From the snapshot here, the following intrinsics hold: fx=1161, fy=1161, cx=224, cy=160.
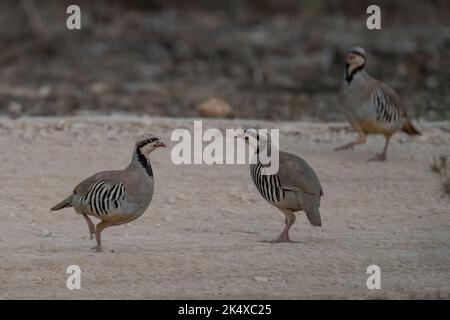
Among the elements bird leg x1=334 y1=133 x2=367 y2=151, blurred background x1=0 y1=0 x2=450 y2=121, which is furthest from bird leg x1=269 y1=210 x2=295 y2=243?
blurred background x1=0 y1=0 x2=450 y2=121

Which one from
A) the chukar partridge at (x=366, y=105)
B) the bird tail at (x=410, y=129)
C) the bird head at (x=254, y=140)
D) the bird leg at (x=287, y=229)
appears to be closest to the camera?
the bird leg at (x=287, y=229)

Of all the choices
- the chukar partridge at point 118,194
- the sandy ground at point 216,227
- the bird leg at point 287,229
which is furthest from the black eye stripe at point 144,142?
the bird leg at point 287,229

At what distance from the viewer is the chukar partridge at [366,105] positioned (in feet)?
38.4

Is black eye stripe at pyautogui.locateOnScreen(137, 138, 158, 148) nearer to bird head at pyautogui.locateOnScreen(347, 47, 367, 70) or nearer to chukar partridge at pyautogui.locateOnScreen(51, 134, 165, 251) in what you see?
chukar partridge at pyautogui.locateOnScreen(51, 134, 165, 251)

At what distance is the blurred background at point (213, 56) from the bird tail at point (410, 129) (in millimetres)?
2162

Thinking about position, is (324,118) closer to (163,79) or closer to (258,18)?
(163,79)

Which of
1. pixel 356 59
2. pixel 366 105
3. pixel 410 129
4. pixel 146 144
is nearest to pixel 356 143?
pixel 366 105

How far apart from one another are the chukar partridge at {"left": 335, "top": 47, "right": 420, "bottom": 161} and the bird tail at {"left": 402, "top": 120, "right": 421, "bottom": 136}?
0.15 metres

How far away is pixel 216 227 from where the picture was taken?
29.9 ft

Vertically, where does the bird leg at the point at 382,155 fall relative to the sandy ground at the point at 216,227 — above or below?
above

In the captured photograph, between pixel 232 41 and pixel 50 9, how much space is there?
15.0 feet

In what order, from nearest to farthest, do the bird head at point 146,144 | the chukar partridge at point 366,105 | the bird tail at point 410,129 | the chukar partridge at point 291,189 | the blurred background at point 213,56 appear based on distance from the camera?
the bird head at point 146,144, the chukar partridge at point 291,189, the chukar partridge at point 366,105, the bird tail at point 410,129, the blurred background at point 213,56

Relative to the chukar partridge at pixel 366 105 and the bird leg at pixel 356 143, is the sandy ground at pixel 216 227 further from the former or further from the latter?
the chukar partridge at pixel 366 105

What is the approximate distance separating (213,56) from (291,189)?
36.8ft
